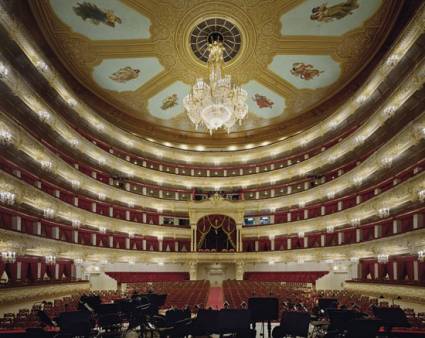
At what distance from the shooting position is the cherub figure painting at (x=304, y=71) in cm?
3094

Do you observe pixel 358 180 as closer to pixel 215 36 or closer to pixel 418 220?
pixel 418 220

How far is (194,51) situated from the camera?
30.3m

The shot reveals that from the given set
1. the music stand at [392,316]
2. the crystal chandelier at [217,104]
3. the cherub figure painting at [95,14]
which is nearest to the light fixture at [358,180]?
the crystal chandelier at [217,104]

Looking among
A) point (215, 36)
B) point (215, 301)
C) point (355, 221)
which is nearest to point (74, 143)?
point (215, 36)

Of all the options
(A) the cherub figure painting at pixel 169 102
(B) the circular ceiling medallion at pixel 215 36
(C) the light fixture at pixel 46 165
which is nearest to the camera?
(C) the light fixture at pixel 46 165

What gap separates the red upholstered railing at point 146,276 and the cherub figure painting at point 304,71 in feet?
75.9

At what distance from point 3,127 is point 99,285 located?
57.2 ft

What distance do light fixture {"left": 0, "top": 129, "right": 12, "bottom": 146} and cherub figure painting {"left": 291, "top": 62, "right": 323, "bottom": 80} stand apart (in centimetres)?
2145

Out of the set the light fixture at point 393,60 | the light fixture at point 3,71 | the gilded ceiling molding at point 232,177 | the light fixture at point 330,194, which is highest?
the light fixture at point 393,60

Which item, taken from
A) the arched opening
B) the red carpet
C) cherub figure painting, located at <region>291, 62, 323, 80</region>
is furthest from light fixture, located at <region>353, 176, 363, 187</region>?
the arched opening

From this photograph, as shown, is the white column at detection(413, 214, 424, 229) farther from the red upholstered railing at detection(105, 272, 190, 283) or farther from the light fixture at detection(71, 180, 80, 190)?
the red upholstered railing at detection(105, 272, 190, 283)

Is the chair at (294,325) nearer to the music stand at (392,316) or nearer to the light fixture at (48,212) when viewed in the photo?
the music stand at (392,316)

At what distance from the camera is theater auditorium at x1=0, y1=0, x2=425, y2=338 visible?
1916 cm

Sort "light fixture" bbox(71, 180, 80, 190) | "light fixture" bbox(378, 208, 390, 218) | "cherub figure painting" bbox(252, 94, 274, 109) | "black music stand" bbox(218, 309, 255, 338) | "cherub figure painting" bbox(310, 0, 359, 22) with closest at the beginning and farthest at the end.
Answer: "black music stand" bbox(218, 309, 255, 338), "light fixture" bbox(378, 208, 390, 218), "cherub figure painting" bbox(310, 0, 359, 22), "light fixture" bbox(71, 180, 80, 190), "cherub figure painting" bbox(252, 94, 274, 109)
